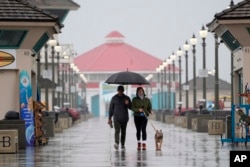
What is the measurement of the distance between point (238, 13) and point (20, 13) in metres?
7.96

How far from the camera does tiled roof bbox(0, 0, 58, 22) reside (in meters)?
39.1

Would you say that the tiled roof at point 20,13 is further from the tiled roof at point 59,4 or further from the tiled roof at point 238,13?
the tiled roof at point 59,4

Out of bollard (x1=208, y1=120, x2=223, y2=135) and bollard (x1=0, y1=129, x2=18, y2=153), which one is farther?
bollard (x1=208, y1=120, x2=223, y2=135)

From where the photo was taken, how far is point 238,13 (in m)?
40.2

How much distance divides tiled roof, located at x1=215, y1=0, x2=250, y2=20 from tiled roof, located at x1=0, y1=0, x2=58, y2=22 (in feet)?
20.2

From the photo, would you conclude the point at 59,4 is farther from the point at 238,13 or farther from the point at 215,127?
the point at 238,13

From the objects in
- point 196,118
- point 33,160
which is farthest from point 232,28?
point 196,118

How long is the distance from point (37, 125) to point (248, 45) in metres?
8.43

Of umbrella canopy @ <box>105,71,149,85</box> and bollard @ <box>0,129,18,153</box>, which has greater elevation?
umbrella canopy @ <box>105,71,149,85</box>

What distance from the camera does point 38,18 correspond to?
3944cm

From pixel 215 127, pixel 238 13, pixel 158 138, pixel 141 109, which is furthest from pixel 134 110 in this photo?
pixel 215 127

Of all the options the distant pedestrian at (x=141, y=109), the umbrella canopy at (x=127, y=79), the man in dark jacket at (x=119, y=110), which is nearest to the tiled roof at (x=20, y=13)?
the umbrella canopy at (x=127, y=79)

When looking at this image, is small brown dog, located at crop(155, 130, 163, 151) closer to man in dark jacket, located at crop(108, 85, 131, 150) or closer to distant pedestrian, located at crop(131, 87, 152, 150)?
distant pedestrian, located at crop(131, 87, 152, 150)

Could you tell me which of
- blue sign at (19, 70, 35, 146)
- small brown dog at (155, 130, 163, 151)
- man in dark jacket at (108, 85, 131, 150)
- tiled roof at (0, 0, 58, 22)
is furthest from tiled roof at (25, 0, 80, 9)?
small brown dog at (155, 130, 163, 151)
